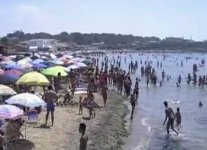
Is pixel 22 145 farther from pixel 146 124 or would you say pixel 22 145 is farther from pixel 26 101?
pixel 146 124

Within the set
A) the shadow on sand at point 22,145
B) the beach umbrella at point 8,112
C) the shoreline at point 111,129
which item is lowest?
the shoreline at point 111,129

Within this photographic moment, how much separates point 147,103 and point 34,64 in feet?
28.9

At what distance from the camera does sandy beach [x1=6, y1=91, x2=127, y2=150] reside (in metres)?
14.9

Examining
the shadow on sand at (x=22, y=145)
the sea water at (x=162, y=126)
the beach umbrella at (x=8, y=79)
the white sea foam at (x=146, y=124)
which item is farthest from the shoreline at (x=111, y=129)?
the beach umbrella at (x=8, y=79)

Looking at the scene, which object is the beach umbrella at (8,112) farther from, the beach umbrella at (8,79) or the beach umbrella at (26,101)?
the beach umbrella at (8,79)

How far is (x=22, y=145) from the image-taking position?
14320 mm

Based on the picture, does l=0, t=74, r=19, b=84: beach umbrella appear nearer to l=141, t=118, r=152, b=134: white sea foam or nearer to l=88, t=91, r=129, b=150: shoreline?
l=88, t=91, r=129, b=150: shoreline

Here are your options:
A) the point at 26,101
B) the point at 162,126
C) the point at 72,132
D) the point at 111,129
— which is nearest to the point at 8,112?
the point at 26,101

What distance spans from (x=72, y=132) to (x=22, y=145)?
318 cm

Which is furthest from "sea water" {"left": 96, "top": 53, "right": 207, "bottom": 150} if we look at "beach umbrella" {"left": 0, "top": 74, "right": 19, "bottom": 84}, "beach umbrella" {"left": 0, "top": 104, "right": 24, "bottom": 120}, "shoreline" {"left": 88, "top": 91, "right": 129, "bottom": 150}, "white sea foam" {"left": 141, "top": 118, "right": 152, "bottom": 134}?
"beach umbrella" {"left": 0, "top": 74, "right": 19, "bottom": 84}

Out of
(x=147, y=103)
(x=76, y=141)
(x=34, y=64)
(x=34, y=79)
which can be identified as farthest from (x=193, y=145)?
Result: (x=34, y=64)

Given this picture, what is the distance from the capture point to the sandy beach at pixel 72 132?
49.0ft

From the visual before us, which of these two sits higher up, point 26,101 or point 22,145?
point 26,101

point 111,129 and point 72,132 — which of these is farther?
point 111,129
